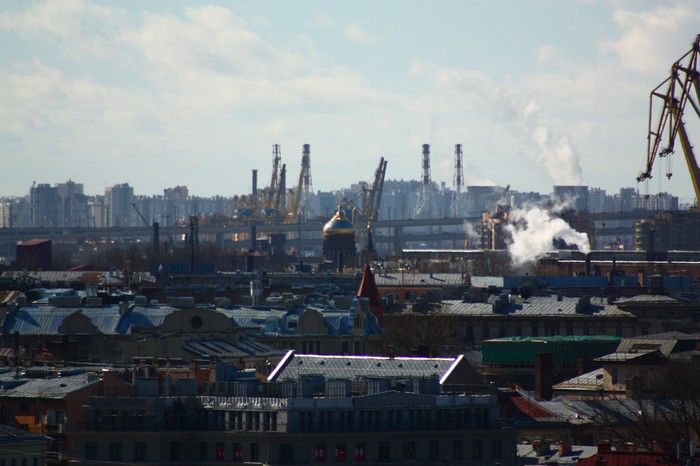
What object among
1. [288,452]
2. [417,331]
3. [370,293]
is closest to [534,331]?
[370,293]

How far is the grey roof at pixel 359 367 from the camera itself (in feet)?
217

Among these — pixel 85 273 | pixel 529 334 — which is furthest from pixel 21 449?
pixel 85 273

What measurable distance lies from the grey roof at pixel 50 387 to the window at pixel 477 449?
10318 mm

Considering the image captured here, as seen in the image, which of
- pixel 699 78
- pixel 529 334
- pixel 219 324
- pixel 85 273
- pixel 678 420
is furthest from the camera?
pixel 85 273

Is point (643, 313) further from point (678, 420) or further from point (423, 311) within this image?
point (678, 420)

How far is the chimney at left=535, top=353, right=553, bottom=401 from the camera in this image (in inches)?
3140

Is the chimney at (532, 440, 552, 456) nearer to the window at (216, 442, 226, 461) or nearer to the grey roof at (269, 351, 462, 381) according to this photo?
the grey roof at (269, 351, 462, 381)

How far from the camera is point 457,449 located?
55.1 m

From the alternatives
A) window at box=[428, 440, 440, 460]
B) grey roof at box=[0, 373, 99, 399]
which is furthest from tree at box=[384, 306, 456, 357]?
window at box=[428, 440, 440, 460]

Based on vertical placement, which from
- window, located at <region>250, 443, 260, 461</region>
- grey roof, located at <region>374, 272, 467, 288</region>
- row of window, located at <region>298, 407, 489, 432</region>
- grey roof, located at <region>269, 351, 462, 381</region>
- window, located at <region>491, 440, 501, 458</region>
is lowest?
window, located at <region>491, 440, 501, 458</region>

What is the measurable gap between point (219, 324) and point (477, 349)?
17476 mm

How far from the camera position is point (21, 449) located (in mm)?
52562

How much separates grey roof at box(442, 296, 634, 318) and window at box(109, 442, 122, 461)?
212 feet

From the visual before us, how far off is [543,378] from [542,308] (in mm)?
38178
